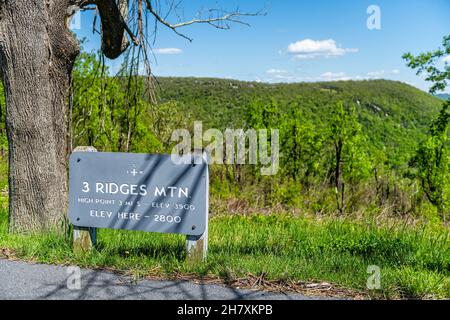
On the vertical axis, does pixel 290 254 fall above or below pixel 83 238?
below

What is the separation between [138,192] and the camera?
14.6 ft

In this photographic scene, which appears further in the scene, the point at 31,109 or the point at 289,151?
the point at 289,151

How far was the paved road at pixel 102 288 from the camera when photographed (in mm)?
3578

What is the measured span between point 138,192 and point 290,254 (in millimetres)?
1522

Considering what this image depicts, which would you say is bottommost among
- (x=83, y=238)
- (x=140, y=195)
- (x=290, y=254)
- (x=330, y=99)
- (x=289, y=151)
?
(x=290, y=254)

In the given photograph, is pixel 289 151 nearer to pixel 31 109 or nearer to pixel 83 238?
pixel 31 109

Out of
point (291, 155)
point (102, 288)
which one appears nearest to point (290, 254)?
point (102, 288)

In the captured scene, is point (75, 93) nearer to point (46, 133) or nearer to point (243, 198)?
point (243, 198)

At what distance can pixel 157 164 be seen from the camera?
4.38 m

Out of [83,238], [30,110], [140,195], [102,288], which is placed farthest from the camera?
[30,110]

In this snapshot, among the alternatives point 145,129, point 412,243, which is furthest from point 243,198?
point 412,243

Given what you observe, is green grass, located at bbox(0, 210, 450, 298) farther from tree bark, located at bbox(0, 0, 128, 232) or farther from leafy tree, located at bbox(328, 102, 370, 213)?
leafy tree, located at bbox(328, 102, 370, 213)

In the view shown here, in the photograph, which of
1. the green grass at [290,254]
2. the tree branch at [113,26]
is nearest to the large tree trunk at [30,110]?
the green grass at [290,254]
